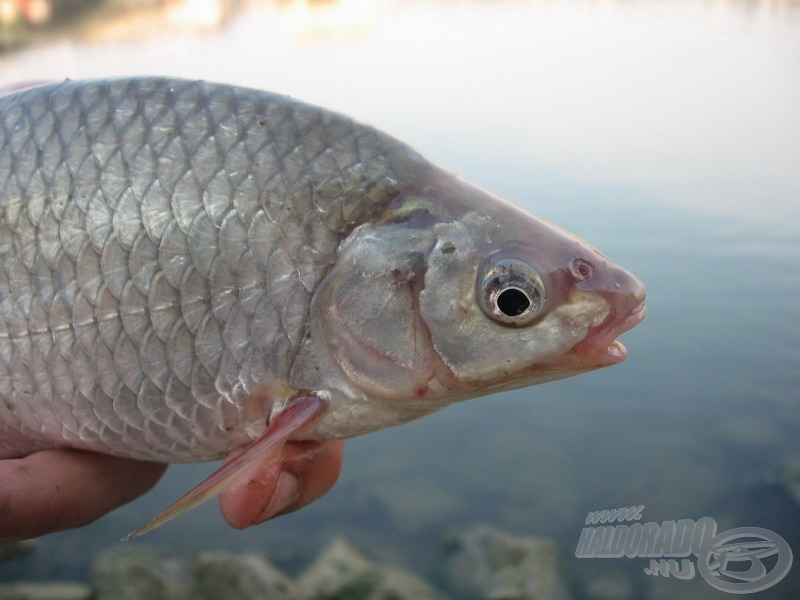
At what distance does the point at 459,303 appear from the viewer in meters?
1.52

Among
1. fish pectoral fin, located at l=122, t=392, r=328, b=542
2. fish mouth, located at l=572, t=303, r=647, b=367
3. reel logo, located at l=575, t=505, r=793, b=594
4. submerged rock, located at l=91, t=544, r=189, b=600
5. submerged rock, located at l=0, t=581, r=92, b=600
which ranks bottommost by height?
submerged rock, located at l=0, t=581, r=92, b=600

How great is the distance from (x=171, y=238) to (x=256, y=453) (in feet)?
1.84

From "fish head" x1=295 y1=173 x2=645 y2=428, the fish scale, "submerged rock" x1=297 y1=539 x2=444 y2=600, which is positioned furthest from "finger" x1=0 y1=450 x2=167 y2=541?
"submerged rock" x1=297 y1=539 x2=444 y2=600

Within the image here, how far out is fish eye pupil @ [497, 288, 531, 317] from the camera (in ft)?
4.90

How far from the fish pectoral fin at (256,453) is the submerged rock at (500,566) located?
2747 mm

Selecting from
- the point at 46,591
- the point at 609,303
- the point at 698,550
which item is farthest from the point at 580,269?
the point at 46,591

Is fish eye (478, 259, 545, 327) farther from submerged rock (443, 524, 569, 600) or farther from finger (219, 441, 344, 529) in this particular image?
submerged rock (443, 524, 569, 600)

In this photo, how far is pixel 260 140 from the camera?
165 centimetres

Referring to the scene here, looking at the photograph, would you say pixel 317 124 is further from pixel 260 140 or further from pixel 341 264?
pixel 341 264

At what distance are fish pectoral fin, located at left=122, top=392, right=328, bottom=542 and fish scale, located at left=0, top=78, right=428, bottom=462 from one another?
10 cm

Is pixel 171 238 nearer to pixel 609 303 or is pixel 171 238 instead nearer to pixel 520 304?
pixel 520 304

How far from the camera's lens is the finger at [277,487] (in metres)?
1.78

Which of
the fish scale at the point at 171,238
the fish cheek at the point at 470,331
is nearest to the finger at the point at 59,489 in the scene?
the fish scale at the point at 171,238

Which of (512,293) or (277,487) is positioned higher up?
(512,293)
